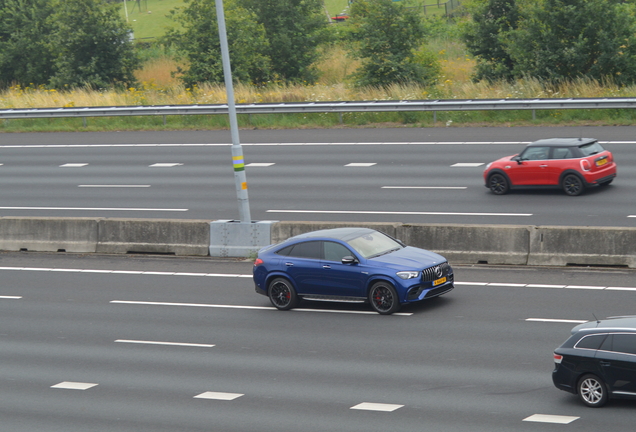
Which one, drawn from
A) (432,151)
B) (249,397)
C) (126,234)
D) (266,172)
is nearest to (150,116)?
(266,172)

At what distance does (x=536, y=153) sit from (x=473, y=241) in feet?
17.9

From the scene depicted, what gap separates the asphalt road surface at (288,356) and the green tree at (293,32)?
3325 centimetres

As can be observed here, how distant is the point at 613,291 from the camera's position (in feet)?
51.1

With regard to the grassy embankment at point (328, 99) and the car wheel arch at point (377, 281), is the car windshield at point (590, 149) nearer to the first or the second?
the grassy embankment at point (328, 99)

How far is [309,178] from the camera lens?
2723 centimetres

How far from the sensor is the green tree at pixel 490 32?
40969mm

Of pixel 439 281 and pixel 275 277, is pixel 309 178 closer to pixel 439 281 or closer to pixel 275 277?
pixel 275 277

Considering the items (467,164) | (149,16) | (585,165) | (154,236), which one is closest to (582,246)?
(585,165)

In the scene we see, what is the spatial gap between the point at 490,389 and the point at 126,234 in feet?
43.3

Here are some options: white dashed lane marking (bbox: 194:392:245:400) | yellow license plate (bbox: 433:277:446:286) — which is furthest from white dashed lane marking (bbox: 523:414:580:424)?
yellow license plate (bbox: 433:277:446:286)

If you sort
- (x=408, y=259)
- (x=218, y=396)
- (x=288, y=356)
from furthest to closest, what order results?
(x=408, y=259) < (x=288, y=356) < (x=218, y=396)

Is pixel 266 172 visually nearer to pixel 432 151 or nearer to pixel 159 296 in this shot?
pixel 432 151

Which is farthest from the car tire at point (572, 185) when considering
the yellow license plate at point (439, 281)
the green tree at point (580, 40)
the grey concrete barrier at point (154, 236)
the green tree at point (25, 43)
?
the green tree at point (25, 43)

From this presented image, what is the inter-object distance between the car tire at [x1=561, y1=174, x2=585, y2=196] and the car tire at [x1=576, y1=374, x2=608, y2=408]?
12810 millimetres
